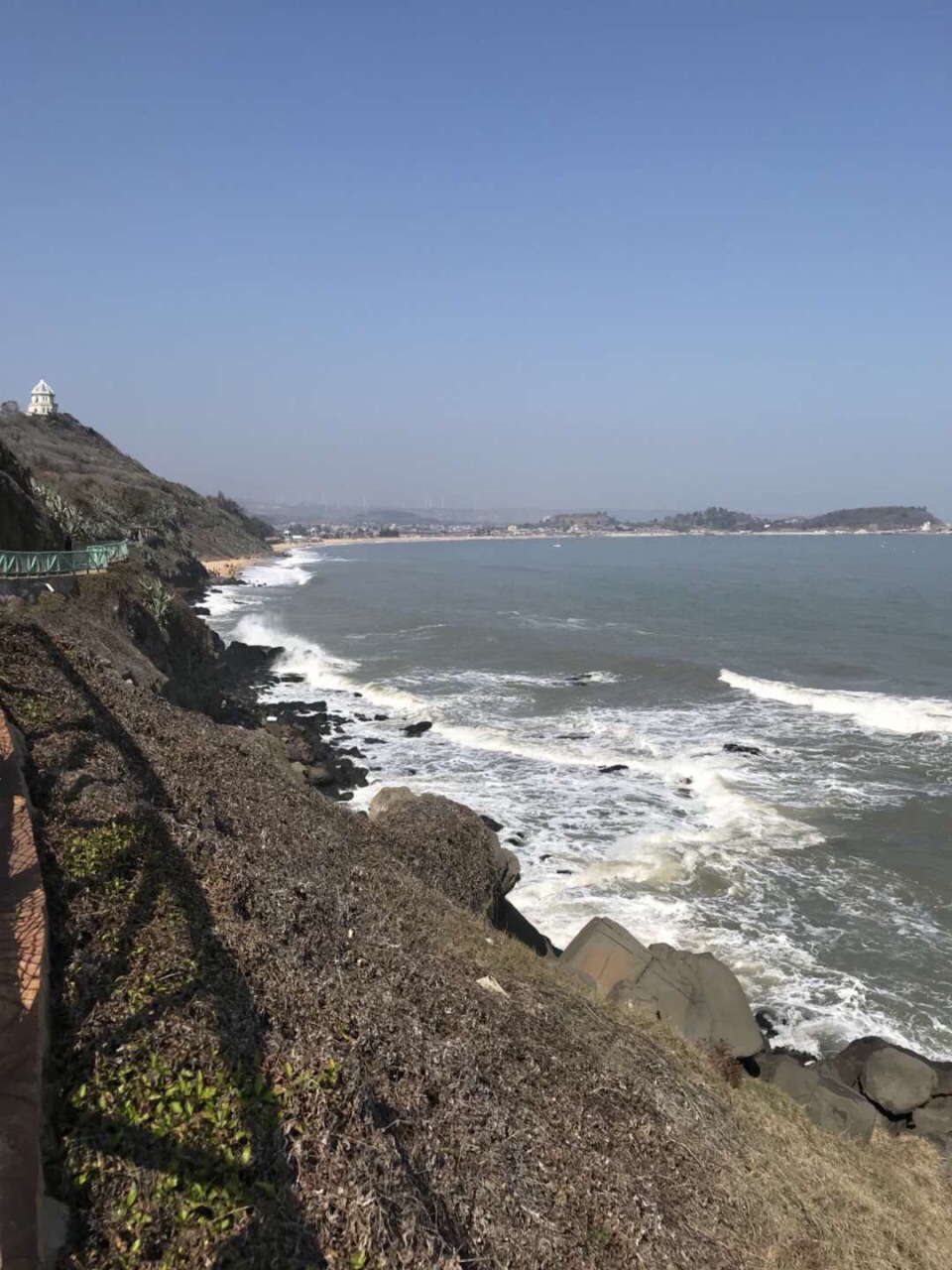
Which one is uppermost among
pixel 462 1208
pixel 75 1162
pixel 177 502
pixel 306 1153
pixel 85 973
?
pixel 177 502

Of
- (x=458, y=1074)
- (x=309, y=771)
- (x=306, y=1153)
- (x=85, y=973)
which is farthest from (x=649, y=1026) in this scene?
(x=309, y=771)

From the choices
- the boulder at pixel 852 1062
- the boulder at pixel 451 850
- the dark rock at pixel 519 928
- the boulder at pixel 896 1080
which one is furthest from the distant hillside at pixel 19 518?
the boulder at pixel 896 1080

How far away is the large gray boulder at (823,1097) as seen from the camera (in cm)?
1115

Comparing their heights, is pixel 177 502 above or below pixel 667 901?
above

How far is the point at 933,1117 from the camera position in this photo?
1184 cm

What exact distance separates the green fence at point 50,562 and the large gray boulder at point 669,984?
19.2 metres

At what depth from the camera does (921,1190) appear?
9781 mm

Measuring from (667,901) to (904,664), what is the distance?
33.7 metres

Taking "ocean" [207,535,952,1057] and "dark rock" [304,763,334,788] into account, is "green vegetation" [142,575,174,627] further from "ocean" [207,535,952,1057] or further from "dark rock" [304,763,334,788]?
"dark rock" [304,763,334,788]

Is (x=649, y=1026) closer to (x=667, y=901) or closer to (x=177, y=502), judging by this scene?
(x=667, y=901)

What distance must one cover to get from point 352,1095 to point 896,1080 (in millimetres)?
10438

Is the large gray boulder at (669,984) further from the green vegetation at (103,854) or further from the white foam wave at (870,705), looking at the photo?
the white foam wave at (870,705)

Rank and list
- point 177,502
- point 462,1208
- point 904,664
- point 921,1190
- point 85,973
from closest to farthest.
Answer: point 462,1208 → point 85,973 → point 921,1190 → point 904,664 → point 177,502

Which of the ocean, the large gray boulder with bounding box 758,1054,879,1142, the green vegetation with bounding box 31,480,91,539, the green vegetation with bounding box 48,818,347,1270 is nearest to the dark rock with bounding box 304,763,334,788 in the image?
the ocean
